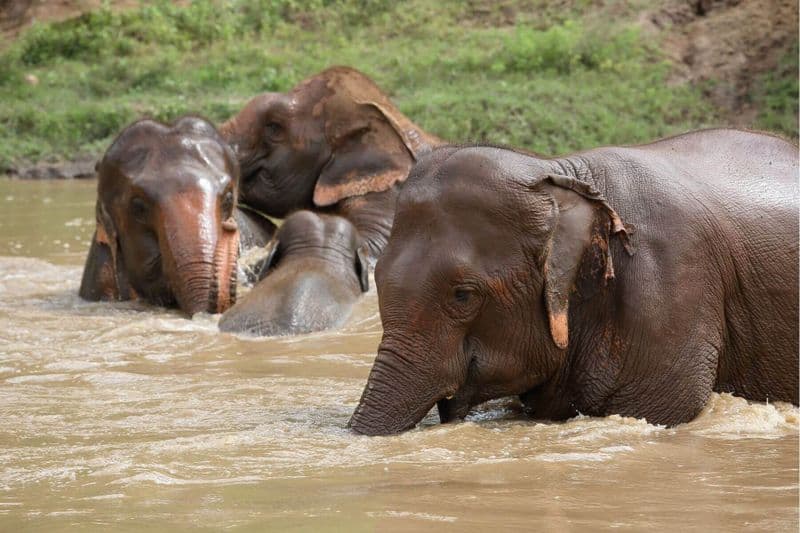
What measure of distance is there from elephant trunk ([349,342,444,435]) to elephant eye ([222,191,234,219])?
4.58 metres

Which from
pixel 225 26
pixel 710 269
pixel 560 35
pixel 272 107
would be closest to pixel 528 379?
pixel 710 269

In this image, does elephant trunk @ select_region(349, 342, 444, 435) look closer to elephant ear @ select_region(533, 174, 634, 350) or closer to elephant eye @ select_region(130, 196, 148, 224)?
elephant ear @ select_region(533, 174, 634, 350)

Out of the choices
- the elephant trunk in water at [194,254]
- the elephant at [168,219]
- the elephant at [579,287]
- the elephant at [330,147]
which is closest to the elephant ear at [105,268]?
the elephant at [168,219]

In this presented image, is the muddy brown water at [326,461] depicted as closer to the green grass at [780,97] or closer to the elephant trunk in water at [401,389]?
the elephant trunk in water at [401,389]

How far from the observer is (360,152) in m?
12.4

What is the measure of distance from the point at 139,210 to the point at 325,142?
2738mm

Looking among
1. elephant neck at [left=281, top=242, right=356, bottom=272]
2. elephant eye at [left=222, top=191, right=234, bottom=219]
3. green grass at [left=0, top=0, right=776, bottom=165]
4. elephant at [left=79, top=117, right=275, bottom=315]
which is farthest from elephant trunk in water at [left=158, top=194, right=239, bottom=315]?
green grass at [left=0, top=0, right=776, bottom=165]

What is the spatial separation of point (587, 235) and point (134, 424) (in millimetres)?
2017

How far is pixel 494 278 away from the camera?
5.61 m

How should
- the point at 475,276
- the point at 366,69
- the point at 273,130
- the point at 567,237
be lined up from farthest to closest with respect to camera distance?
the point at 366,69 < the point at 273,130 < the point at 567,237 < the point at 475,276

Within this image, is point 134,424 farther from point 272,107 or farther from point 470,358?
point 272,107

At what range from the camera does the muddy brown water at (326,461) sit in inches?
184

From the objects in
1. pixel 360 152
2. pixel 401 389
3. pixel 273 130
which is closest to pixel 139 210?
pixel 273 130

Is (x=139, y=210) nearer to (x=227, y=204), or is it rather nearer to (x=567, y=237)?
(x=227, y=204)
